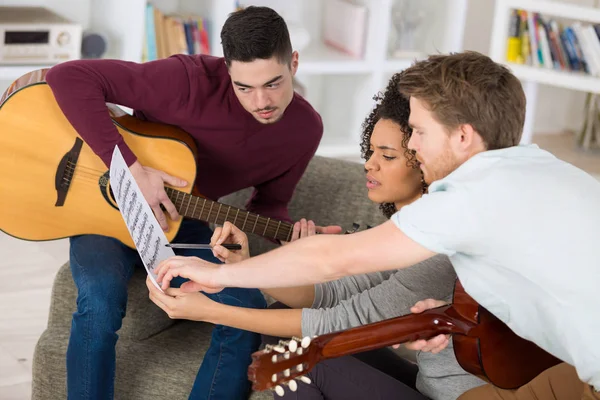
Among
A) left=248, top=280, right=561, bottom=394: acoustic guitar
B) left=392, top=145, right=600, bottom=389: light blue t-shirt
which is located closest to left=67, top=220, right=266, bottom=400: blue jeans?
left=248, top=280, right=561, bottom=394: acoustic guitar

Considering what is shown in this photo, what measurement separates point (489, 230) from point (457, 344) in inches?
12.1

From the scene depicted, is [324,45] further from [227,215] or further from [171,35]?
[227,215]

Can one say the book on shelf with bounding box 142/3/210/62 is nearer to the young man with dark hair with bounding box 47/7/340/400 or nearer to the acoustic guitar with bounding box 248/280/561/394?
the young man with dark hair with bounding box 47/7/340/400

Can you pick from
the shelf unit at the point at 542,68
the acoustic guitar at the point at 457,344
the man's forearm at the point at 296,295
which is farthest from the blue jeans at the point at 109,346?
the shelf unit at the point at 542,68

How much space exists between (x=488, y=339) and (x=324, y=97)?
3139 millimetres

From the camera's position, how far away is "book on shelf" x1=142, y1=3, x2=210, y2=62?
12.8 ft

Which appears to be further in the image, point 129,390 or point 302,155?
point 302,155

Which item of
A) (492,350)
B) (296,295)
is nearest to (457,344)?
(492,350)

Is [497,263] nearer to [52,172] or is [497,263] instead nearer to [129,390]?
[129,390]

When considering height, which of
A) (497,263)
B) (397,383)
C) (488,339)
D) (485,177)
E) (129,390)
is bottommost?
(129,390)

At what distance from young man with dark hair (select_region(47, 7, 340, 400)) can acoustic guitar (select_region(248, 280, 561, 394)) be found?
2.02ft

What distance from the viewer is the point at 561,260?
4.76 ft

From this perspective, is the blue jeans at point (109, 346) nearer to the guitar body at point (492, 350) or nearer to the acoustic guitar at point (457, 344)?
the acoustic guitar at point (457, 344)

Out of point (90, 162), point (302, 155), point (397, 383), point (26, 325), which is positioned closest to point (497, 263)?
point (397, 383)
